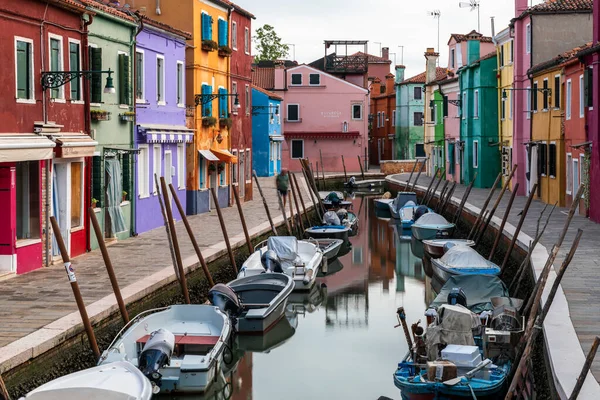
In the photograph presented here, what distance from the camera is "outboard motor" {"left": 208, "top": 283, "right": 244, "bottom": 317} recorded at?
16.1m

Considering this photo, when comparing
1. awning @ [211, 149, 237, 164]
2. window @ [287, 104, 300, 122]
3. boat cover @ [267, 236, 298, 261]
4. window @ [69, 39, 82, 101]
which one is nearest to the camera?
window @ [69, 39, 82, 101]

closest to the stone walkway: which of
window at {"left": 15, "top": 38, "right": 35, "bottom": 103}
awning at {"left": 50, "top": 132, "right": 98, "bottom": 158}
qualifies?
→ awning at {"left": 50, "top": 132, "right": 98, "bottom": 158}

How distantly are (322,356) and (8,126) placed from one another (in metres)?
6.68

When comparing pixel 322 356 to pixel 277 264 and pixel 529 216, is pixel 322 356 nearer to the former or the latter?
pixel 277 264

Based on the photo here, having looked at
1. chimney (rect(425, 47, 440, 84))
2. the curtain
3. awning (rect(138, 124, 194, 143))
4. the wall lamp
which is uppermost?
chimney (rect(425, 47, 440, 84))

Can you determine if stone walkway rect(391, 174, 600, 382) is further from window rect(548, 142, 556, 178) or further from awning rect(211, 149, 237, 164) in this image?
awning rect(211, 149, 237, 164)

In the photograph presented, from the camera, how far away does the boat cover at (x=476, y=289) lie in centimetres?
1636

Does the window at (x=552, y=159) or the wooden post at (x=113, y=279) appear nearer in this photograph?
the wooden post at (x=113, y=279)

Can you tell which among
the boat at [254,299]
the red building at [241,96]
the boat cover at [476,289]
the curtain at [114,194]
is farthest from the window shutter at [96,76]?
the red building at [241,96]

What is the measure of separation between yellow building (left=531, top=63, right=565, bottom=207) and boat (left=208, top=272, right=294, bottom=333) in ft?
52.2

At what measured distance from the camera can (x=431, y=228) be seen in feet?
102

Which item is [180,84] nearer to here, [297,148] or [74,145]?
[74,145]

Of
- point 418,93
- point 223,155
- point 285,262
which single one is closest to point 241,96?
point 223,155

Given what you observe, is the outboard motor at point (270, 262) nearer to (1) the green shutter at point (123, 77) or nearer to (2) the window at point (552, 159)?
(1) the green shutter at point (123, 77)
